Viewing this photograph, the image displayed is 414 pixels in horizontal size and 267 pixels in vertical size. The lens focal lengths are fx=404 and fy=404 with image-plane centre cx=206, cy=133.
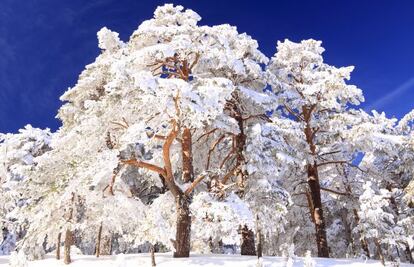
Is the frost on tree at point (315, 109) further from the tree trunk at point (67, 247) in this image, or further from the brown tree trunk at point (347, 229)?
the tree trunk at point (67, 247)

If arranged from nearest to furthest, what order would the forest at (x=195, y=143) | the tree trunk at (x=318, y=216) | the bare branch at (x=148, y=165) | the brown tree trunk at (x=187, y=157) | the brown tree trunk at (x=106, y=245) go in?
the forest at (x=195, y=143)
the bare branch at (x=148, y=165)
the brown tree trunk at (x=187, y=157)
the tree trunk at (x=318, y=216)
the brown tree trunk at (x=106, y=245)

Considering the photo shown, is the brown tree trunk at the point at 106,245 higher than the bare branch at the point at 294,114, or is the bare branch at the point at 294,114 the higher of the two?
the bare branch at the point at 294,114

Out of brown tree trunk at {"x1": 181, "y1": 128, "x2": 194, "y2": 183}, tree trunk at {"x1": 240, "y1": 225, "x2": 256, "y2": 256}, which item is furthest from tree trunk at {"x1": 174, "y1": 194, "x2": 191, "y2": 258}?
tree trunk at {"x1": 240, "y1": 225, "x2": 256, "y2": 256}

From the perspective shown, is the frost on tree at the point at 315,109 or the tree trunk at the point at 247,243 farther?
the frost on tree at the point at 315,109

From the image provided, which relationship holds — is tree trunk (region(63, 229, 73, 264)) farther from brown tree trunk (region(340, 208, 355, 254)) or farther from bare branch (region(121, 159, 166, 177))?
brown tree trunk (region(340, 208, 355, 254))

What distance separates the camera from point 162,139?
1741cm

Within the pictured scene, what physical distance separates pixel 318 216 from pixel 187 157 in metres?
7.96

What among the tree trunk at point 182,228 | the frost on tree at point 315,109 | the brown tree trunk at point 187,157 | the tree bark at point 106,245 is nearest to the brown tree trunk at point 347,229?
the frost on tree at point 315,109

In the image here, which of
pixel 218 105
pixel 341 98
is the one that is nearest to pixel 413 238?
pixel 341 98

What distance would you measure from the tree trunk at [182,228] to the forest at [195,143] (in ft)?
0.14

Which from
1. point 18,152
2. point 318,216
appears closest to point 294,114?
point 318,216

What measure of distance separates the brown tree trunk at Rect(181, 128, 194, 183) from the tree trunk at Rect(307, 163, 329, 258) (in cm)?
731

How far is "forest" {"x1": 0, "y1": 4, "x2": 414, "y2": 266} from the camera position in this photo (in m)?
15.4

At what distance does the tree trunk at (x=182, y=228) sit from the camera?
659 inches
